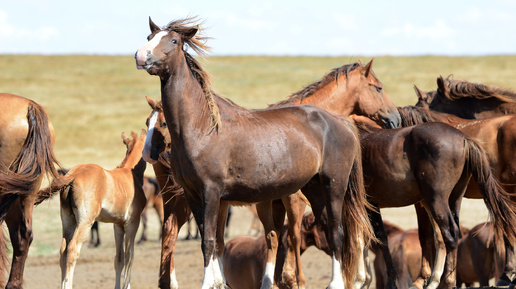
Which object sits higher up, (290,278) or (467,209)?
(290,278)

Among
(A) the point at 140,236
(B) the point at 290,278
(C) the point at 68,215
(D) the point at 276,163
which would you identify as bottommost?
(A) the point at 140,236

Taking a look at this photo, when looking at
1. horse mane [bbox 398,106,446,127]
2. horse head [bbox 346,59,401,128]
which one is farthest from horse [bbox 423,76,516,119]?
horse head [bbox 346,59,401,128]

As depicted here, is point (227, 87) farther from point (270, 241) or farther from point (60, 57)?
point (270, 241)

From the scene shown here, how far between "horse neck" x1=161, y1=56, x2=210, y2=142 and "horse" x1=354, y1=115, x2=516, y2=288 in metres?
2.56

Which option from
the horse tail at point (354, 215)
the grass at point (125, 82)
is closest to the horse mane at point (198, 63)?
the horse tail at point (354, 215)

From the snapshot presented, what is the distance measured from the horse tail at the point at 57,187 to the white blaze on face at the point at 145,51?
8.06ft

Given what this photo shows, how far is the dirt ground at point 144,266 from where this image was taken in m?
12.5

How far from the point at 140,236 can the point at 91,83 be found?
2974 centimetres

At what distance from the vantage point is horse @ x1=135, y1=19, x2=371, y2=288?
568 cm

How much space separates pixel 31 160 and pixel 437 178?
4.16m

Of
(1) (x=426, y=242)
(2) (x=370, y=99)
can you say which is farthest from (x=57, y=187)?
(1) (x=426, y=242)

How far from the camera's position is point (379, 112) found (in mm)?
8773

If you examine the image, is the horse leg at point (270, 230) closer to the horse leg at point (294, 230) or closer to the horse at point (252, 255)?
the horse leg at point (294, 230)

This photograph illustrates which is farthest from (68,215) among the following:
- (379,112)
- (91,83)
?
(91,83)
